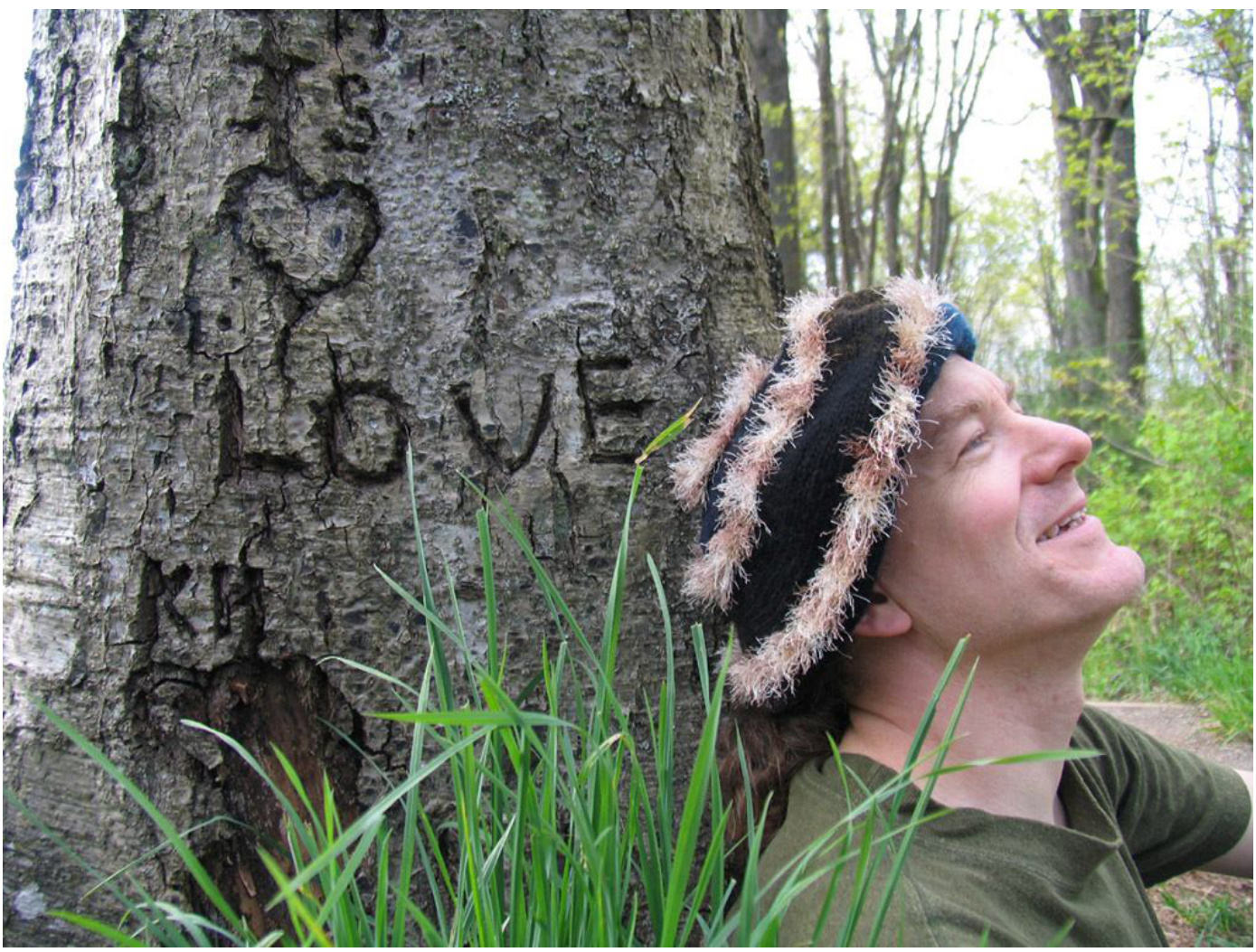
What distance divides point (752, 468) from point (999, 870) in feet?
2.41

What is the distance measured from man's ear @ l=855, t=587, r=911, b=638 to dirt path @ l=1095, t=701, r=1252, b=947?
5.34ft

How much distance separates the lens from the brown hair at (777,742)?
5.84 feet

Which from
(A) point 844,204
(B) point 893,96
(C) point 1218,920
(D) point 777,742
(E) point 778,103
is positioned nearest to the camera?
(D) point 777,742

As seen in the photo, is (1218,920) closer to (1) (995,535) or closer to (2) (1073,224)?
(1) (995,535)

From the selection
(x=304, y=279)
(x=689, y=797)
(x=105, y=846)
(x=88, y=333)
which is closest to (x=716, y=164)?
(x=304, y=279)

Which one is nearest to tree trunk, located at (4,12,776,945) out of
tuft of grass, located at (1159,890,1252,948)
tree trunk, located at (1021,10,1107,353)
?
tuft of grass, located at (1159,890,1252,948)

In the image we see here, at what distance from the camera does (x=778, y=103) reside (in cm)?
896

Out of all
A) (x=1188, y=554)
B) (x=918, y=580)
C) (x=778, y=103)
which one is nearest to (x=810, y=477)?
(x=918, y=580)

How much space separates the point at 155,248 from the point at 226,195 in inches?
5.4

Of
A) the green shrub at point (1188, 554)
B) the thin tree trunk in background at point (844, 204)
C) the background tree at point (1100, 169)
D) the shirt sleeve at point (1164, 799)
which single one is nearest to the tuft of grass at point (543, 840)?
the shirt sleeve at point (1164, 799)

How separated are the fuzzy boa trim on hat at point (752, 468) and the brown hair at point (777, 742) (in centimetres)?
28

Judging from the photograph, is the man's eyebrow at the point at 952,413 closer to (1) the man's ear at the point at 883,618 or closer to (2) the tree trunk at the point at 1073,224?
(1) the man's ear at the point at 883,618

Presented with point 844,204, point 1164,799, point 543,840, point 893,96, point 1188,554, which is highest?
point 893,96

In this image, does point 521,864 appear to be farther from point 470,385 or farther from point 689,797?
point 470,385
